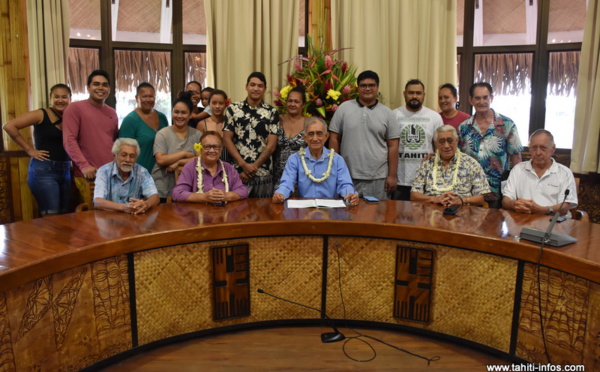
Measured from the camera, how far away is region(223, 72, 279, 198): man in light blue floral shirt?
3.73m

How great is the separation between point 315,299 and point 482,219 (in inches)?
41.1

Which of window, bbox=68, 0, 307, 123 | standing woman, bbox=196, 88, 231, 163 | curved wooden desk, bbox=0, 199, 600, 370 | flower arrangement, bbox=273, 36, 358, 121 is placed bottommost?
curved wooden desk, bbox=0, 199, 600, 370

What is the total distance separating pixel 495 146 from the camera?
11.8 feet

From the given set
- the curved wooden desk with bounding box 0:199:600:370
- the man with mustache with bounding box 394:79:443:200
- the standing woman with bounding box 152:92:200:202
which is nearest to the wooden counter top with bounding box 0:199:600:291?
the curved wooden desk with bounding box 0:199:600:370

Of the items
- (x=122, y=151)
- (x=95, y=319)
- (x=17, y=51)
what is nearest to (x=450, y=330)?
(x=95, y=319)

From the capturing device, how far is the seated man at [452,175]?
325 centimetres

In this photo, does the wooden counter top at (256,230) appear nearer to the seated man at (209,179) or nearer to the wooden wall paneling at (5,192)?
the seated man at (209,179)

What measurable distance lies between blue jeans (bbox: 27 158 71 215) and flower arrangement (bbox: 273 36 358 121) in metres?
1.93

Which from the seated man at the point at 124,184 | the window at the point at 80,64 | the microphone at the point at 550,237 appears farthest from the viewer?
the window at the point at 80,64

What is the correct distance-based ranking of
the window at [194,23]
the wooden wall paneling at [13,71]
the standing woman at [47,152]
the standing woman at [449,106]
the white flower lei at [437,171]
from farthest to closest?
the window at [194,23] < the wooden wall paneling at [13,71] < the standing woman at [449,106] < the standing woman at [47,152] < the white flower lei at [437,171]

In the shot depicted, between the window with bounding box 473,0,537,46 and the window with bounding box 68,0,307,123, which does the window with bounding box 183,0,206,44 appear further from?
the window with bounding box 473,0,537,46

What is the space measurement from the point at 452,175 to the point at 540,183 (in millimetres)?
527

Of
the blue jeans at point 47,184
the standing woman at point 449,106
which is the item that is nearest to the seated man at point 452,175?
the standing woman at point 449,106

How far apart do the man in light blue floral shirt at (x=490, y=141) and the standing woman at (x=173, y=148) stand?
6.68 ft
